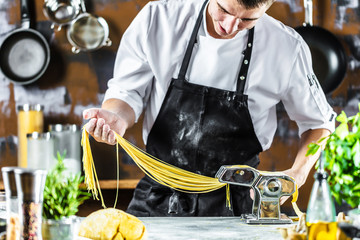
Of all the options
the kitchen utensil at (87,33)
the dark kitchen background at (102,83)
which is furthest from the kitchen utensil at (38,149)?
the kitchen utensil at (87,33)

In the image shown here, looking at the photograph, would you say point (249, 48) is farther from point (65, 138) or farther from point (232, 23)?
point (65, 138)

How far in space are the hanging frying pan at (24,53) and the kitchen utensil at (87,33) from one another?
0.60 ft

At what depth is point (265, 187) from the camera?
2.00 metres

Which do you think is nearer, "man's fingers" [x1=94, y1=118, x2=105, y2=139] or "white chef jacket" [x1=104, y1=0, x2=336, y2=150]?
"man's fingers" [x1=94, y1=118, x2=105, y2=139]

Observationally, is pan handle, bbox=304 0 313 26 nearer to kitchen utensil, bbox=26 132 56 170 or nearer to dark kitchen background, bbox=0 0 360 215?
dark kitchen background, bbox=0 0 360 215

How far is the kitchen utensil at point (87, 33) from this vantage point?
3.52 m

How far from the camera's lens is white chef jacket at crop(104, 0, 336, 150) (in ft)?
8.75

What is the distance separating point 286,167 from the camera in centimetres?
363

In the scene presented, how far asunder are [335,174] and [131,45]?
1.45 m

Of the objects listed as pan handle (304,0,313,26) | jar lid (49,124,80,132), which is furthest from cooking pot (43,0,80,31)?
pan handle (304,0,313,26)

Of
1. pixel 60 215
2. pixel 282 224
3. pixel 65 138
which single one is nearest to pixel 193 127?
pixel 282 224

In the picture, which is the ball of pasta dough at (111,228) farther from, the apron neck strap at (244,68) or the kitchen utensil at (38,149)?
the kitchen utensil at (38,149)

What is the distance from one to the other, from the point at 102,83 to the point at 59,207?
232cm

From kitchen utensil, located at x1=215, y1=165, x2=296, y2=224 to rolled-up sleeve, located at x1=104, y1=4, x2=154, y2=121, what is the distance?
0.79 metres
